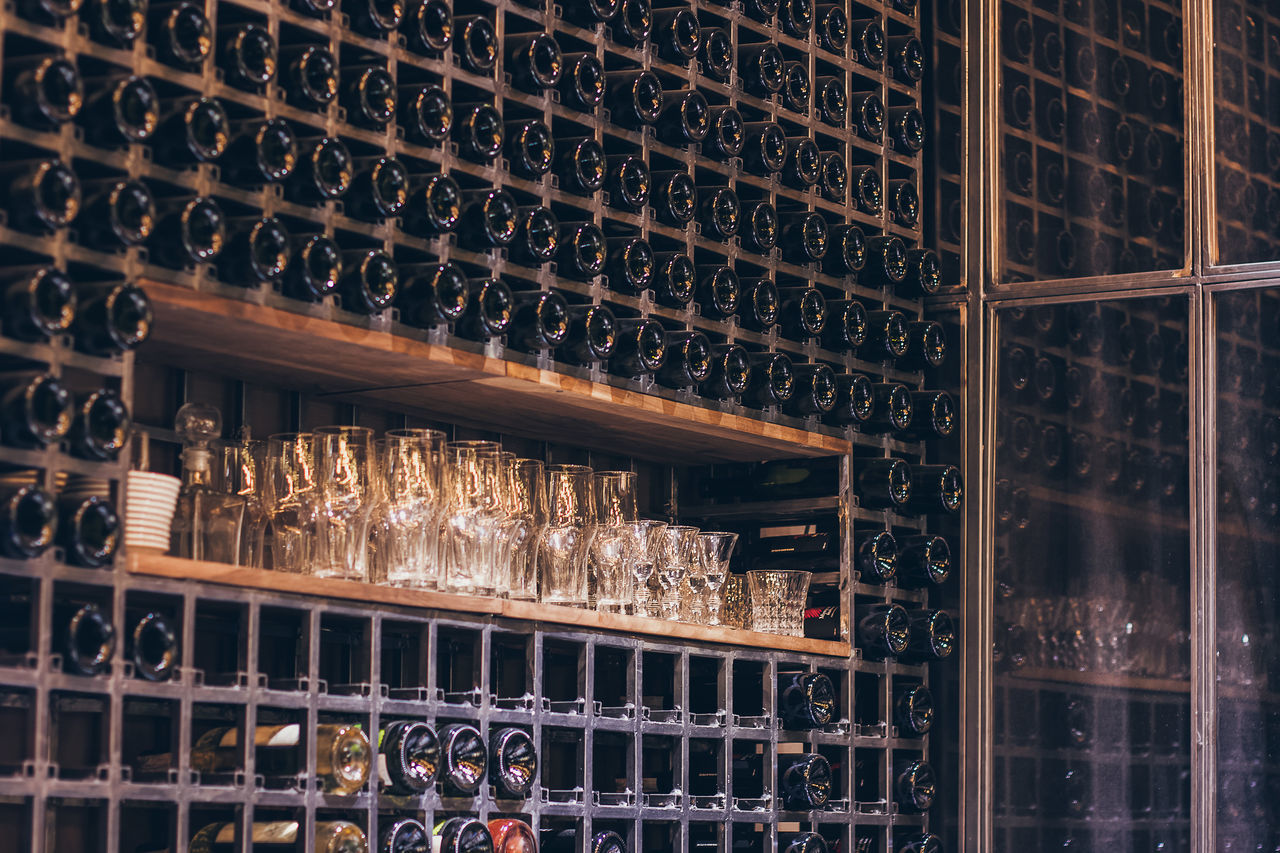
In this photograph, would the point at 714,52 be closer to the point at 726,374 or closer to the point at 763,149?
the point at 763,149

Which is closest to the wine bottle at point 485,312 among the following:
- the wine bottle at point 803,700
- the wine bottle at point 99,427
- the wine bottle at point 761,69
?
the wine bottle at point 99,427

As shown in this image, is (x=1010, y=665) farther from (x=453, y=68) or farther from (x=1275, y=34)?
(x=453, y=68)

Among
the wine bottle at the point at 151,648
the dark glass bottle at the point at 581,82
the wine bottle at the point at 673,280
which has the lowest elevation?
the wine bottle at the point at 151,648

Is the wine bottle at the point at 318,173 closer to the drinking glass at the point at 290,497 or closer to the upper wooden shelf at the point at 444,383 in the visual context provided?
the upper wooden shelf at the point at 444,383

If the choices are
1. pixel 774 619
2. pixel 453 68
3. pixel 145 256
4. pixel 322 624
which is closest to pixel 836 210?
pixel 774 619

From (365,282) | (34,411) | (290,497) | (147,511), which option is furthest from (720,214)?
(34,411)

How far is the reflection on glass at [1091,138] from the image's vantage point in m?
6.44

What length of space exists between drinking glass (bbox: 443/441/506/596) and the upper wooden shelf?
0.22 m

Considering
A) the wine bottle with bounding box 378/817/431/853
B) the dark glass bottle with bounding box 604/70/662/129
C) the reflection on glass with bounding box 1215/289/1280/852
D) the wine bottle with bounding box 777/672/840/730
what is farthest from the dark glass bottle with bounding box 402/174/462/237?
the reflection on glass with bounding box 1215/289/1280/852

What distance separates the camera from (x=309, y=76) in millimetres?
4340

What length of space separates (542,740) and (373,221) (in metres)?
1.49

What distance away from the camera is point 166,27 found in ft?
13.2

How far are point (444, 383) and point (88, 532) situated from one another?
1.24 m

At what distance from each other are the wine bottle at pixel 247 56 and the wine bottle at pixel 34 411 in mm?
816
